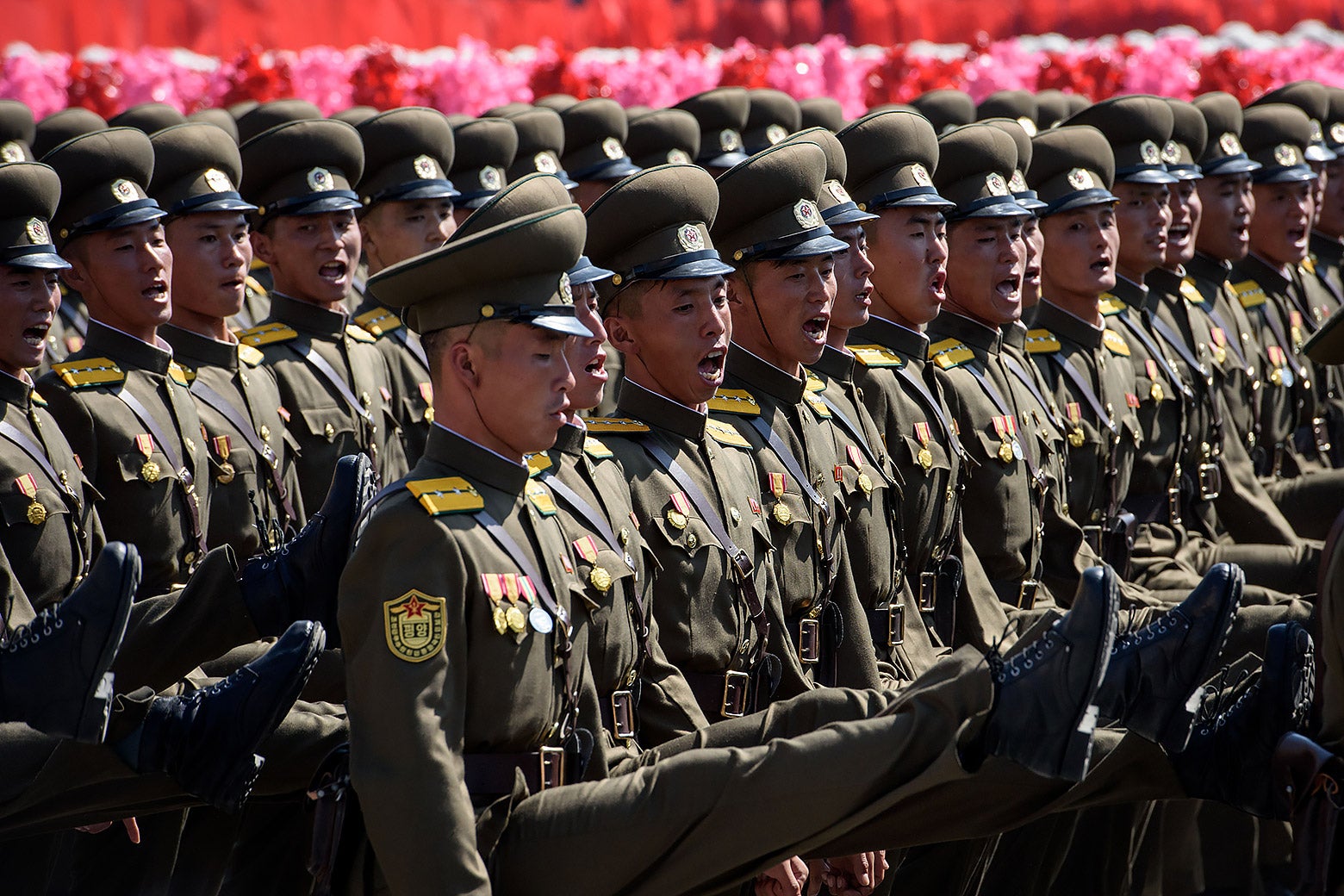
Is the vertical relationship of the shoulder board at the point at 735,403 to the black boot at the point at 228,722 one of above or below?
above

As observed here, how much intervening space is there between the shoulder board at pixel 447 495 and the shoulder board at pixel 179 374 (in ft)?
8.39

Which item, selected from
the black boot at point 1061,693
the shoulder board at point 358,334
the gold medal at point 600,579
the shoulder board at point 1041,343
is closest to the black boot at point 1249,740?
the black boot at point 1061,693

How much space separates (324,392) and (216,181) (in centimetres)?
85

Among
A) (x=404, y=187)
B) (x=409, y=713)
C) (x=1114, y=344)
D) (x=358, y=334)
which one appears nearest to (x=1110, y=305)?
Result: (x=1114, y=344)

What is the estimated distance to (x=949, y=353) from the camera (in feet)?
22.6

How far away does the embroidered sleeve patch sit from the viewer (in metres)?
3.83

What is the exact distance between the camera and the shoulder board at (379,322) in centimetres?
768

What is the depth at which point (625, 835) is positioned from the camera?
4051 mm

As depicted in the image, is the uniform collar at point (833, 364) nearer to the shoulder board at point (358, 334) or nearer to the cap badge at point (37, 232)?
the shoulder board at point (358, 334)

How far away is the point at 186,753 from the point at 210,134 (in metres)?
3.19

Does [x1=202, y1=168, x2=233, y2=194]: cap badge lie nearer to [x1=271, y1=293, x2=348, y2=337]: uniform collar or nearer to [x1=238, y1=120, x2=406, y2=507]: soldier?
[x1=238, y1=120, x2=406, y2=507]: soldier

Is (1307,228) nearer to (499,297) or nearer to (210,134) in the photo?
(210,134)

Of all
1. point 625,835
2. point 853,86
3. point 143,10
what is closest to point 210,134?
point 625,835

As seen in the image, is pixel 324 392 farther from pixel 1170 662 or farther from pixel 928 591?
pixel 1170 662
